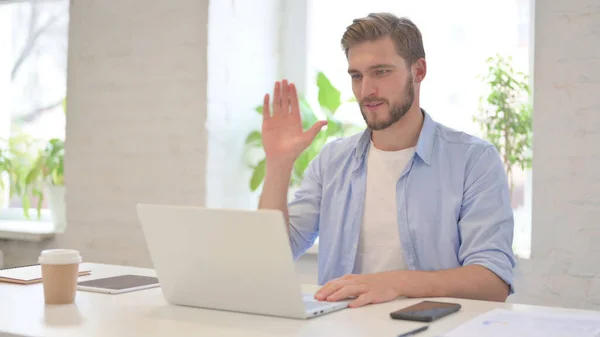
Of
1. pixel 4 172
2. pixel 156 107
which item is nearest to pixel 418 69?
pixel 156 107

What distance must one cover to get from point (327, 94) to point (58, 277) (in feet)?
6.30

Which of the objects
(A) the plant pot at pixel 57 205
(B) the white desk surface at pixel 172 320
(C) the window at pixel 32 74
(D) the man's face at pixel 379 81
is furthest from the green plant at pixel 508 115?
(C) the window at pixel 32 74

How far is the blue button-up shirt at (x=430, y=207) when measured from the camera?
78.2 inches

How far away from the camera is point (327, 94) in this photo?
10.9 feet

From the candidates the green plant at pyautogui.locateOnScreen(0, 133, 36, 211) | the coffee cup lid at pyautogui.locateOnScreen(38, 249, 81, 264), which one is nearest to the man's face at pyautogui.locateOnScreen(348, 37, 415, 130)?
the coffee cup lid at pyautogui.locateOnScreen(38, 249, 81, 264)

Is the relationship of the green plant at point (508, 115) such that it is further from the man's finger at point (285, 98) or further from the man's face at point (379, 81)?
the man's finger at point (285, 98)

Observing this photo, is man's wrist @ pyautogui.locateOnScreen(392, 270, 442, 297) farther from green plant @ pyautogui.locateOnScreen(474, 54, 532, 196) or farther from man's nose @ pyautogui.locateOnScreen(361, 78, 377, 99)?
green plant @ pyautogui.locateOnScreen(474, 54, 532, 196)

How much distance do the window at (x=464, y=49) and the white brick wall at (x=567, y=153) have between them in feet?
0.97

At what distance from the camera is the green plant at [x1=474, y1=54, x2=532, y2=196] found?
2.95 metres

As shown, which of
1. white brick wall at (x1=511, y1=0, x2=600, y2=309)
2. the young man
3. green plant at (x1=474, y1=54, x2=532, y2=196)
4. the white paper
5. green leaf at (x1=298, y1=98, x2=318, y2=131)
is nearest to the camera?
the white paper

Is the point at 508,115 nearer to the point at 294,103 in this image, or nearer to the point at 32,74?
the point at 294,103

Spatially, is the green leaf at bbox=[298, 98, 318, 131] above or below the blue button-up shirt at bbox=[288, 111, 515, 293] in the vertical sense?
above

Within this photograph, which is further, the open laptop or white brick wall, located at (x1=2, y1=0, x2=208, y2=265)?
white brick wall, located at (x1=2, y1=0, x2=208, y2=265)

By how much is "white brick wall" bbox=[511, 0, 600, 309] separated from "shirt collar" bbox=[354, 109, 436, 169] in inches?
25.8
